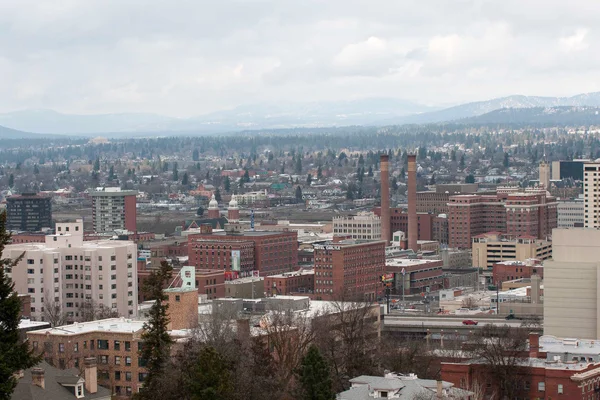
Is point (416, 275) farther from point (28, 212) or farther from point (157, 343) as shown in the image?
point (157, 343)

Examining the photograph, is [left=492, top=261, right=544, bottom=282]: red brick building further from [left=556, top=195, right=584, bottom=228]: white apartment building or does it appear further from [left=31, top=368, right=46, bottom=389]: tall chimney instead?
[left=31, top=368, right=46, bottom=389]: tall chimney

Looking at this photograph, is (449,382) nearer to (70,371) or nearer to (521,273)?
(70,371)

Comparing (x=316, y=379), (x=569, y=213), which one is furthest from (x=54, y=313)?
(x=569, y=213)

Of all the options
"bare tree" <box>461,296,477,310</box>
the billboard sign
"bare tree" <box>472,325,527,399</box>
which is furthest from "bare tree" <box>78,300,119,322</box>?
the billboard sign

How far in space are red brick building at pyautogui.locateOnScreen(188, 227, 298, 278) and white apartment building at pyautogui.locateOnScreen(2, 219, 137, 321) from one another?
92.9ft

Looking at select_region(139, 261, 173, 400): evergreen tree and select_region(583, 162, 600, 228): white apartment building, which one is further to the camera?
select_region(583, 162, 600, 228): white apartment building

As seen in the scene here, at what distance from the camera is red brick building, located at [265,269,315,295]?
94562 millimetres

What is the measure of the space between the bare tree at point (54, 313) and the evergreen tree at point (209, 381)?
2425 cm

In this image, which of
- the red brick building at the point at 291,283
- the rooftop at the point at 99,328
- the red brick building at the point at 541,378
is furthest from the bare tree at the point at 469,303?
the red brick building at the point at 541,378

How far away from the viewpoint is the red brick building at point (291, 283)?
9456 centimetres

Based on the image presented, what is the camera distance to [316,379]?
128 feet

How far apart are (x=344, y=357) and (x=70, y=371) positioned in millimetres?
10649

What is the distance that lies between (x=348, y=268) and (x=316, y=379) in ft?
193

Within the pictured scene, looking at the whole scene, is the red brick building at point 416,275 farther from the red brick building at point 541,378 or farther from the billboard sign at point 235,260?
the red brick building at point 541,378
